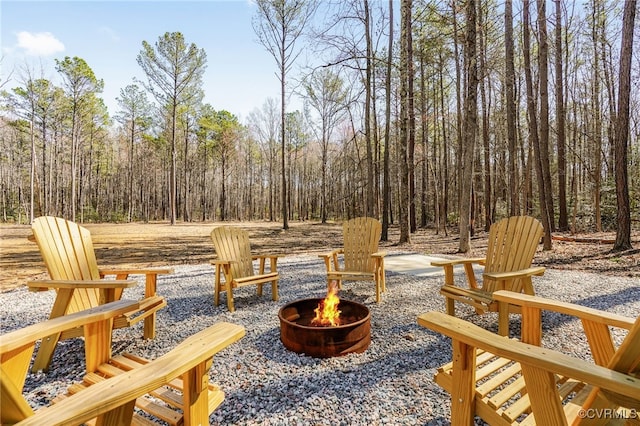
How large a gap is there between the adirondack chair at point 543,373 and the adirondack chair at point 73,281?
2.02 metres

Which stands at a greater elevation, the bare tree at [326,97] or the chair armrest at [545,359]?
the bare tree at [326,97]

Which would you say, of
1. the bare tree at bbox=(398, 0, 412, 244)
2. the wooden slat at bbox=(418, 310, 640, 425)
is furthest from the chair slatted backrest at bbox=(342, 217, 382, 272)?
the bare tree at bbox=(398, 0, 412, 244)

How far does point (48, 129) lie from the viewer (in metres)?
16.9

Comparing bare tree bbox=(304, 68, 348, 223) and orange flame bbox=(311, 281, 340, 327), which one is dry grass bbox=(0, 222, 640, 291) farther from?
bare tree bbox=(304, 68, 348, 223)

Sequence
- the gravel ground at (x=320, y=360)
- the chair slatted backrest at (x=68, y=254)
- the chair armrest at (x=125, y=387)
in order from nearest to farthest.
Answer: the chair armrest at (x=125, y=387)
the gravel ground at (x=320, y=360)
the chair slatted backrest at (x=68, y=254)

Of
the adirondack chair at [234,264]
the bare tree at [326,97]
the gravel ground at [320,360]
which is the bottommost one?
the gravel ground at [320,360]

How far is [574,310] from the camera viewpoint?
4.62 ft

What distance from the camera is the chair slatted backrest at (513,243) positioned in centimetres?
297

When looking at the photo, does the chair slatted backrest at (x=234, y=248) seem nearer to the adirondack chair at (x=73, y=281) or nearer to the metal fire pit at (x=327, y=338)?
the adirondack chair at (x=73, y=281)

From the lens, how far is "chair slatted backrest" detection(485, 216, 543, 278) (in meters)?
2.97

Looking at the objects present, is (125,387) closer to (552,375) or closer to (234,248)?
(552,375)

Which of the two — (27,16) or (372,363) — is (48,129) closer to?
(27,16)

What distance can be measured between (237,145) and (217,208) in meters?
10.5

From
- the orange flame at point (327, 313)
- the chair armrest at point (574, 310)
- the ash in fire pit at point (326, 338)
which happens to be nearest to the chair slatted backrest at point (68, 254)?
the ash in fire pit at point (326, 338)
